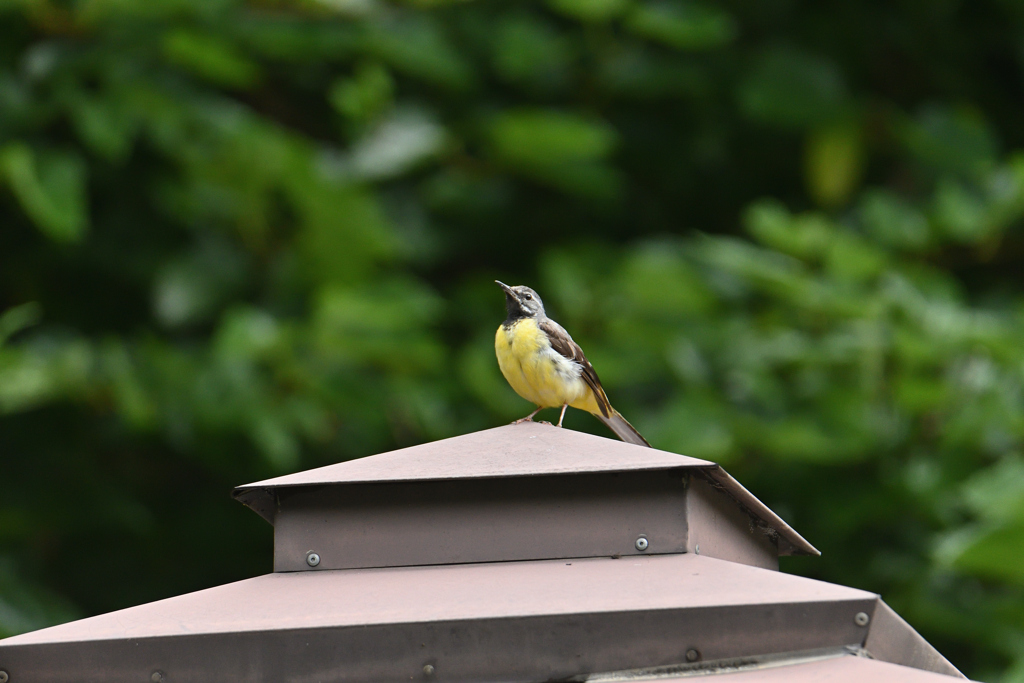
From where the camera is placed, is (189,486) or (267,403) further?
(189,486)

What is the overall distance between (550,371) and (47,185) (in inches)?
106

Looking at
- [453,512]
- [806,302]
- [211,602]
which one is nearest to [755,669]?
[453,512]

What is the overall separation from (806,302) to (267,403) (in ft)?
8.58

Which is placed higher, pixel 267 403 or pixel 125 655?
pixel 267 403

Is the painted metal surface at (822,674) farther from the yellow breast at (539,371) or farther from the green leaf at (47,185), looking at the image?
the green leaf at (47,185)

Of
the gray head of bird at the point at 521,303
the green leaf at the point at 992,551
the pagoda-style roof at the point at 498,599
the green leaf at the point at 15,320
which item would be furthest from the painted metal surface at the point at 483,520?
the green leaf at the point at 15,320

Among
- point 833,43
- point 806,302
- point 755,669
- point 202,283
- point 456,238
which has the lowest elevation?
point 755,669

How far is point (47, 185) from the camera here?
4.76 m

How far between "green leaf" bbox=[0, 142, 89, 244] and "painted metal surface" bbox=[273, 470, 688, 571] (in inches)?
119

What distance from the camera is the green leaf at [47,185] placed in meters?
4.62

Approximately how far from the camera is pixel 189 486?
21.7 feet

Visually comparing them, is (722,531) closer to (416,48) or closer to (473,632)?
(473,632)

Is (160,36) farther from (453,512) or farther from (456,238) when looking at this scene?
(453,512)

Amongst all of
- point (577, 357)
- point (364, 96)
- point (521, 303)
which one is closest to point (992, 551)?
point (577, 357)
